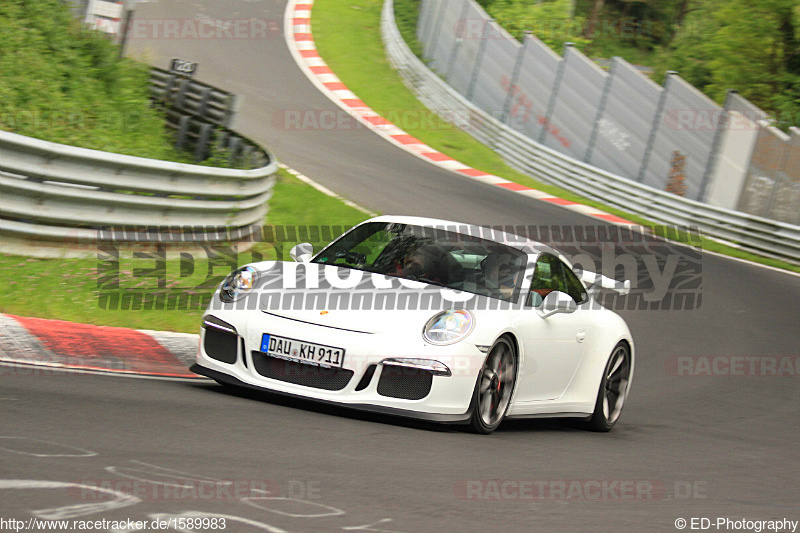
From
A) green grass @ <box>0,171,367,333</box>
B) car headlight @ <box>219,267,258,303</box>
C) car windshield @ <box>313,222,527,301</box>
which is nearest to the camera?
car headlight @ <box>219,267,258,303</box>

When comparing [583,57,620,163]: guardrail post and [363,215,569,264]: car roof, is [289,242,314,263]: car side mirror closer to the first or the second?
[363,215,569,264]: car roof

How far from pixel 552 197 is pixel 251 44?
943 centimetres

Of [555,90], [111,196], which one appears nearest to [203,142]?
[111,196]

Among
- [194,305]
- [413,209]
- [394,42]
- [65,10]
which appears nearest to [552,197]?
[413,209]

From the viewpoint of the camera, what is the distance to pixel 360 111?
22266mm

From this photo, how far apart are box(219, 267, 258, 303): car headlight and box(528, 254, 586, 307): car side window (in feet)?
5.74

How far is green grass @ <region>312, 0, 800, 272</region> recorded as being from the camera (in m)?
19.9

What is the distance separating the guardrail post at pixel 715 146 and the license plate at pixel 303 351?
14300mm

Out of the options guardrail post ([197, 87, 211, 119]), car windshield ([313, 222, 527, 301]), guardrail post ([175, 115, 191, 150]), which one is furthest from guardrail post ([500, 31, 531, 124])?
car windshield ([313, 222, 527, 301])

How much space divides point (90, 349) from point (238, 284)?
131cm

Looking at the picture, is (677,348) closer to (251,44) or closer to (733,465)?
(733,465)

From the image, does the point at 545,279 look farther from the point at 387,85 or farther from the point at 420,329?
the point at 387,85

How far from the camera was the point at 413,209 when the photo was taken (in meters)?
16.0

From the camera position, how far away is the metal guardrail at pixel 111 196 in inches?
340
